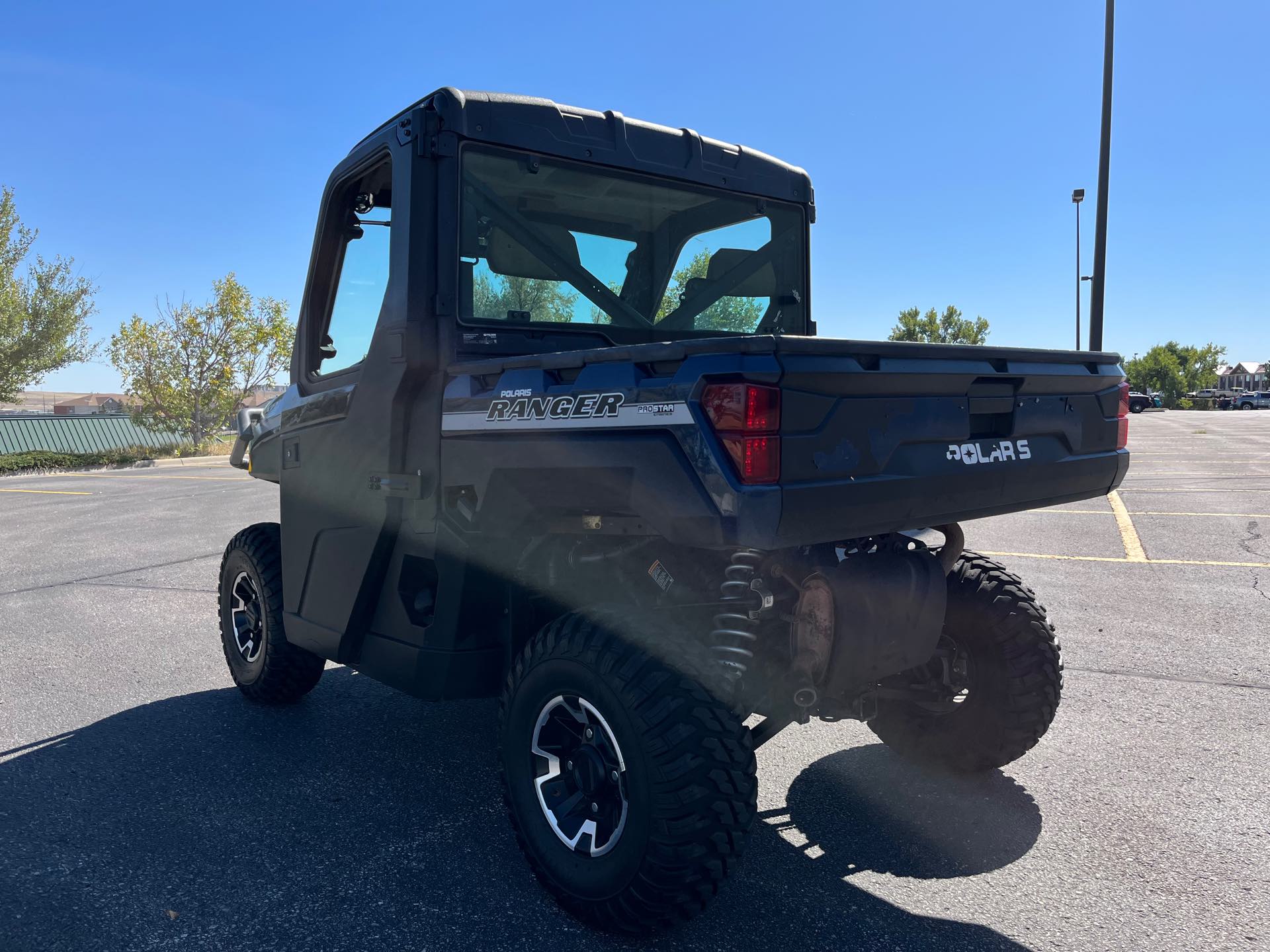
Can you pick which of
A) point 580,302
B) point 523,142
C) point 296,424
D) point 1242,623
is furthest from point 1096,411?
point 1242,623

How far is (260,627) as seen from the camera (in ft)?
15.3

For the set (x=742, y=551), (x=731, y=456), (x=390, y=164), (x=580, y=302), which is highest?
(x=390, y=164)

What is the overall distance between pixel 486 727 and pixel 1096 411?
2.97m

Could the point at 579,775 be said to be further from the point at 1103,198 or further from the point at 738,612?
the point at 1103,198

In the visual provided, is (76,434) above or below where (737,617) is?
below

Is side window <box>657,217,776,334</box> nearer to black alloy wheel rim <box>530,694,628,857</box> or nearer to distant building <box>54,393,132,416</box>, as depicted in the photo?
black alloy wheel rim <box>530,694,628,857</box>

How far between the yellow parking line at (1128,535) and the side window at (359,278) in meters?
5.59

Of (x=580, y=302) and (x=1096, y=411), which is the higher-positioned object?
(x=580, y=302)

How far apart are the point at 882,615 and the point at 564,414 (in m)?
1.14

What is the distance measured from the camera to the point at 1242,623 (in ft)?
19.8

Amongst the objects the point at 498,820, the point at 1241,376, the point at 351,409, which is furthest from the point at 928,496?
the point at 1241,376

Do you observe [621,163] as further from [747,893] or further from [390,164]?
[747,893]

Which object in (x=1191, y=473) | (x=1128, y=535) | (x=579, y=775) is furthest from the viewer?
(x=1191, y=473)

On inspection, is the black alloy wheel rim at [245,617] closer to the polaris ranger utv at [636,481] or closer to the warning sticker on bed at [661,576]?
the polaris ranger utv at [636,481]
